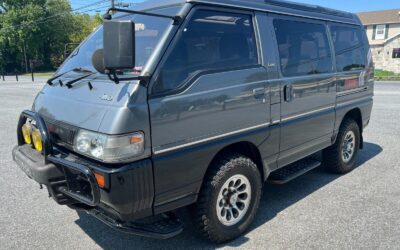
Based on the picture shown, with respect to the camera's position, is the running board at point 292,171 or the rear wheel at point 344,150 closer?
the running board at point 292,171

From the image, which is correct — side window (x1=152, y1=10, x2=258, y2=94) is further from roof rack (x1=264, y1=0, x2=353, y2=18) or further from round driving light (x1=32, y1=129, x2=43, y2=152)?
round driving light (x1=32, y1=129, x2=43, y2=152)

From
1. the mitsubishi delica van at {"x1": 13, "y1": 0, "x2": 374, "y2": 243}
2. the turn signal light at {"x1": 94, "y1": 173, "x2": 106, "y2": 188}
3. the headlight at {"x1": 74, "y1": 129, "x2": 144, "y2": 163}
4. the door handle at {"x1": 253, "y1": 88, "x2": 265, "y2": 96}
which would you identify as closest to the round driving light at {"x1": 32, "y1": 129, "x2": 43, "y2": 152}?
the mitsubishi delica van at {"x1": 13, "y1": 0, "x2": 374, "y2": 243}

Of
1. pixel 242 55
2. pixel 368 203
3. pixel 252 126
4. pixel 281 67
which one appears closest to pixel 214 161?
pixel 252 126

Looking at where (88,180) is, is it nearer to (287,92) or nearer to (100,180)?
(100,180)

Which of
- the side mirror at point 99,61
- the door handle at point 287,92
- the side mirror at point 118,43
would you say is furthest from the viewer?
the door handle at point 287,92

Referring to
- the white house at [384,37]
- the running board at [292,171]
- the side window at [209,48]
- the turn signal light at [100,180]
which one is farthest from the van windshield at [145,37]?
the white house at [384,37]

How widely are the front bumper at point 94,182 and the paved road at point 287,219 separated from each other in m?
0.74

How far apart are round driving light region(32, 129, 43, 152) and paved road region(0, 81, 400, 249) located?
0.94 meters

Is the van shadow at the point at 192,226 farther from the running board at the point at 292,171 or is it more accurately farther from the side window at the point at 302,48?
the side window at the point at 302,48

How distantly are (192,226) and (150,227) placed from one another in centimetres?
88

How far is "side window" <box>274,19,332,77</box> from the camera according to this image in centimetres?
372

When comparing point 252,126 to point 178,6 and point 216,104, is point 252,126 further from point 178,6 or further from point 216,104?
point 178,6

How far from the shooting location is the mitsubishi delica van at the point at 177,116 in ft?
8.22

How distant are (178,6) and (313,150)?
2588 mm
